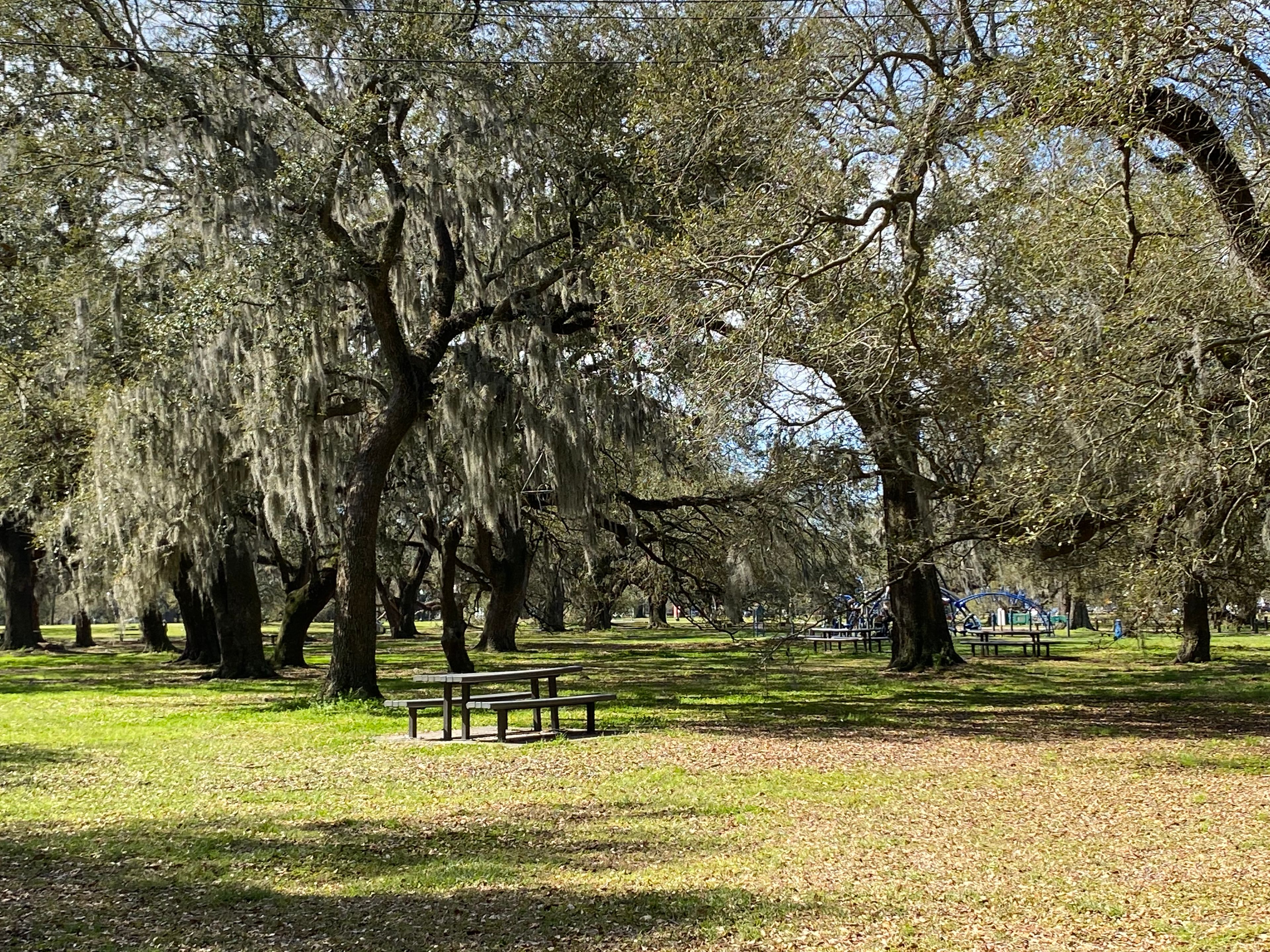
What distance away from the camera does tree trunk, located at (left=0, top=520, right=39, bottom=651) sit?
26297 millimetres

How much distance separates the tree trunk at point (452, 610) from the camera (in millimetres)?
15750

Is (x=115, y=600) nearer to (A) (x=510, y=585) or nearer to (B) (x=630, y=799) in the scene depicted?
(A) (x=510, y=585)

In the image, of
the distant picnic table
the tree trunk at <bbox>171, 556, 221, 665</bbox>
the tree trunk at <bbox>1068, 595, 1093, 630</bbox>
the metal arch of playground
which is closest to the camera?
the distant picnic table

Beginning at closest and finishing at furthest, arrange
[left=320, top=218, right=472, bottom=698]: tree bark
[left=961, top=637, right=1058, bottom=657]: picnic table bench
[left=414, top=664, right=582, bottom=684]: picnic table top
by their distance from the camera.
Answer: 1. [left=414, top=664, right=582, bottom=684]: picnic table top
2. [left=320, top=218, right=472, bottom=698]: tree bark
3. [left=961, top=637, right=1058, bottom=657]: picnic table bench

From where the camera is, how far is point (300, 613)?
825 inches

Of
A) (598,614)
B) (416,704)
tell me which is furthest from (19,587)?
(416,704)

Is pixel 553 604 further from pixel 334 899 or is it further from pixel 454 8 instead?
pixel 334 899

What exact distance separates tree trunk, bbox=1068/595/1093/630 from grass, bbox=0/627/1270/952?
118 feet

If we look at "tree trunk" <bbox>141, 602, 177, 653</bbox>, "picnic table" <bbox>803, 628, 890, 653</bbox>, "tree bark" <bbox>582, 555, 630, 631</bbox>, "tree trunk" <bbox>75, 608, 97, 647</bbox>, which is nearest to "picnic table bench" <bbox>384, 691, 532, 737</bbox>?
"tree bark" <bbox>582, 555, 630, 631</bbox>

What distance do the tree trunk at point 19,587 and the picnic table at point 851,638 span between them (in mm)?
16700

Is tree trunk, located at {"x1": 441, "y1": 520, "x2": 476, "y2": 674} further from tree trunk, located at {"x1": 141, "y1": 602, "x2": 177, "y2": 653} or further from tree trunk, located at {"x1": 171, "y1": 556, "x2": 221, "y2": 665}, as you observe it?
tree trunk, located at {"x1": 141, "y1": 602, "x2": 177, "y2": 653}

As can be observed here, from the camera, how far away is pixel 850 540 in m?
17.7

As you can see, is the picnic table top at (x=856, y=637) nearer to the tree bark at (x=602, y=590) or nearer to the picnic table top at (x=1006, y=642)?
the picnic table top at (x=1006, y=642)

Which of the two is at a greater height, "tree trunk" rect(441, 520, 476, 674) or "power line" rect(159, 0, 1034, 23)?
"power line" rect(159, 0, 1034, 23)
